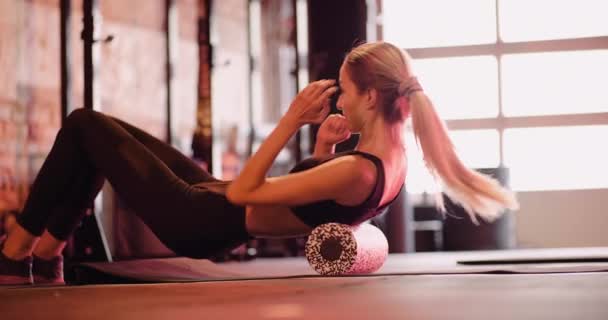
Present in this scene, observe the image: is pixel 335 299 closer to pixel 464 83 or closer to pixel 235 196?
pixel 235 196

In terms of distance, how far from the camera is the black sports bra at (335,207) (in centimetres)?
244

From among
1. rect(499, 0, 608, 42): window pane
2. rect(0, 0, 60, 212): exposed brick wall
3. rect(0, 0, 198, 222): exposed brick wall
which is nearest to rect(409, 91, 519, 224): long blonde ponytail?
rect(0, 0, 198, 222): exposed brick wall

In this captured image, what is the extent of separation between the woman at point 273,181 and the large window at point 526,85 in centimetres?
422

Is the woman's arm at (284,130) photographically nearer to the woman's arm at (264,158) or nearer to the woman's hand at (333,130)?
the woman's arm at (264,158)

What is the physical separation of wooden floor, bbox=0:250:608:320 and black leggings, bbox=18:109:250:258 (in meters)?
0.17

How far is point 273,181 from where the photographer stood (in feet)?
7.62

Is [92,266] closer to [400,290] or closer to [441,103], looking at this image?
[400,290]

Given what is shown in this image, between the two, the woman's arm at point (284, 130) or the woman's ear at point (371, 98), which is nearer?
the woman's arm at point (284, 130)

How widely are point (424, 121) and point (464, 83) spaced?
4.54 m

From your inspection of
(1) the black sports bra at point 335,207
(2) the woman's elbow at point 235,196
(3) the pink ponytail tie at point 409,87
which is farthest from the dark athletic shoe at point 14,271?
(3) the pink ponytail tie at point 409,87

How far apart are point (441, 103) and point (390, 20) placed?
0.77 metres

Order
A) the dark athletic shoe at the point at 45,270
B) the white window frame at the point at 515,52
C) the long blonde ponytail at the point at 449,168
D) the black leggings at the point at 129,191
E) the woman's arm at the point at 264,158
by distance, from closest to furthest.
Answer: the woman's arm at the point at 264,158
the long blonde ponytail at the point at 449,168
the black leggings at the point at 129,191
the dark athletic shoe at the point at 45,270
the white window frame at the point at 515,52

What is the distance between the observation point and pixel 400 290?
2.03 meters

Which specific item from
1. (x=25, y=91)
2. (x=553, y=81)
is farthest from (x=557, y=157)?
(x=25, y=91)
